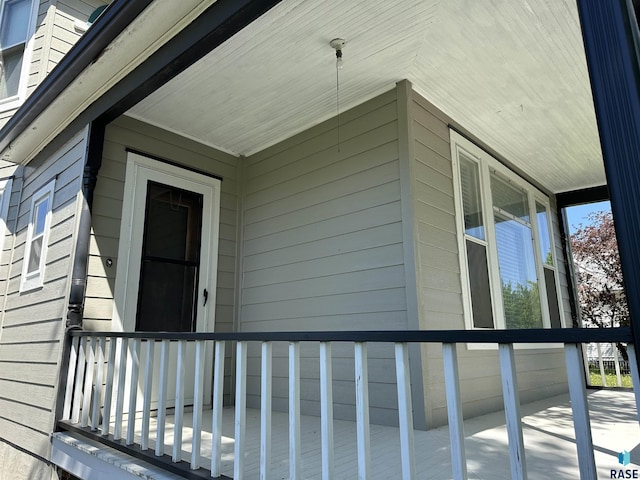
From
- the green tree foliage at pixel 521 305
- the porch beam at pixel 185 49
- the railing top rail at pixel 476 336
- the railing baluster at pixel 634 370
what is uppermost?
the porch beam at pixel 185 49

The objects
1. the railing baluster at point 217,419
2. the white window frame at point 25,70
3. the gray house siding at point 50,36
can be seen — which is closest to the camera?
the railing baluster at point 217,419

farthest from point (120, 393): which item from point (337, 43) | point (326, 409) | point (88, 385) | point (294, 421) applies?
point (337, 43)

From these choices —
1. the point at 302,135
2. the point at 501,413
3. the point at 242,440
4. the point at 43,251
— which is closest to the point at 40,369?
the point at 43,251

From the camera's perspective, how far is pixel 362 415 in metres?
1.50

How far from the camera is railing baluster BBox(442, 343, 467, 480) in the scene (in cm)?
126

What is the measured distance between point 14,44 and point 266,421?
5.90 m

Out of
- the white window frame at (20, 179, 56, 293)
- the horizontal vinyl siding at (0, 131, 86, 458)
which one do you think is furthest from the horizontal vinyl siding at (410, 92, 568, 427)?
the white window frame at (20, 179, 56, 293)

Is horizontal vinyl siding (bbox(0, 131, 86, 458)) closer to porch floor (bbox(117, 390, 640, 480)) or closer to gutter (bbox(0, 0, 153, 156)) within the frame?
gutter (bbox(0, 0, 153, 156))

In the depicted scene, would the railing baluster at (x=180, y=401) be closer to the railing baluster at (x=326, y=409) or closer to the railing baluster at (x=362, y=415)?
the railing baluster at (x=326, y=409)

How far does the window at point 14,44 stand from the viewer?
16.5ft

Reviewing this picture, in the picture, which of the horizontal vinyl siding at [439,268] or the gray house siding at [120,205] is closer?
the horizontal vinyl siding at [439,268]

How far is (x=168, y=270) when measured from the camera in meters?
3.98

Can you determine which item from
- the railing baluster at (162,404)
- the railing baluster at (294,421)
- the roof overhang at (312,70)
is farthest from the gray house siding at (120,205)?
the railing baluster at (294,421)

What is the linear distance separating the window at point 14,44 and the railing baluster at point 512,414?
5.77 metres
